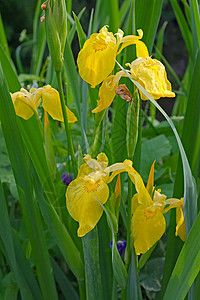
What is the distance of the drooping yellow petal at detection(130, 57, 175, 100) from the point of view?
443 mm

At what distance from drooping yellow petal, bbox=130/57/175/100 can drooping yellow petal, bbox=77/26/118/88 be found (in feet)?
0.10

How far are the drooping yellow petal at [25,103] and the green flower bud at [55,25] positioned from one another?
68 millimetres

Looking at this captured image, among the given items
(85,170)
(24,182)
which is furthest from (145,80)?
(24,182)

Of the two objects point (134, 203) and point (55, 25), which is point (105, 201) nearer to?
point (134, 203)

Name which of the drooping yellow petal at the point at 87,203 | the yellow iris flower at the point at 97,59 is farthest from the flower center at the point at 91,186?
the yellow iris flower at the point at 97,59

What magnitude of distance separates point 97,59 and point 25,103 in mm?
130

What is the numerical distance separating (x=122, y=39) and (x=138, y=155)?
19 centimetres

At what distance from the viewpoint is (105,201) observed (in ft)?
1.46

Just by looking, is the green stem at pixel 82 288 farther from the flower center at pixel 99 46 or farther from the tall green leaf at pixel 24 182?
the flower center at pixel 99 46

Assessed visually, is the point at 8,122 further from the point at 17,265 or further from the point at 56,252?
the point at 56,252

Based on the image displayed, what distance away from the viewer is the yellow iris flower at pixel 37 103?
1.76ft

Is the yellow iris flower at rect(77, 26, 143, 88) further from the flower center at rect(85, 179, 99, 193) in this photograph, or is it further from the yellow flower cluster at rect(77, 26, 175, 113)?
the flower center at rect(85, 179, 99, 193)

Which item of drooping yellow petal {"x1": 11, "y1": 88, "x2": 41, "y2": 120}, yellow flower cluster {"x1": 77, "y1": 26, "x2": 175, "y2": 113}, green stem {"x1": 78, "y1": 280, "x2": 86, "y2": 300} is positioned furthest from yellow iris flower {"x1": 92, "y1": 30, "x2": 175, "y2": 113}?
green stem {"x1": 78, "y1": 280, "x2": 86, "y2": 300}

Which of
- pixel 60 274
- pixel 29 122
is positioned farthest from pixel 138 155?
pixel 60 274
